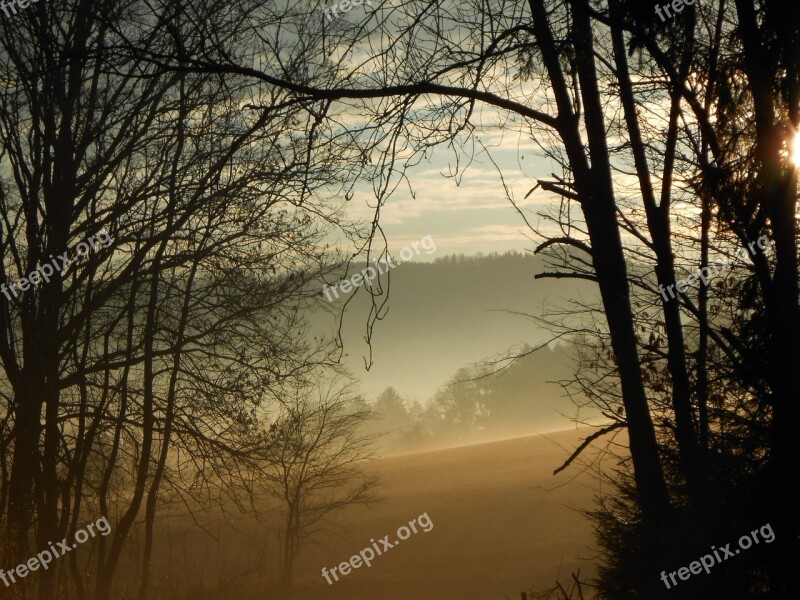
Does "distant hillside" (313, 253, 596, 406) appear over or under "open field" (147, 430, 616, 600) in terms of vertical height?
over

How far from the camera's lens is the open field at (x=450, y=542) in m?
31.5

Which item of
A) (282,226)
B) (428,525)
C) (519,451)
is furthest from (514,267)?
(282,226)

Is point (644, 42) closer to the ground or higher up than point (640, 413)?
higher up

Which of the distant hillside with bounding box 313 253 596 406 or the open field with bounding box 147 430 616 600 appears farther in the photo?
the distant hillside with bounding box 313 253 596 406

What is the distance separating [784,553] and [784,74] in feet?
9.42

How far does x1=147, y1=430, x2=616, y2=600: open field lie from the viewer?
103 ft

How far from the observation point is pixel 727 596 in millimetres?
5348

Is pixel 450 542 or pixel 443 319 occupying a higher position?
pixel 443 319

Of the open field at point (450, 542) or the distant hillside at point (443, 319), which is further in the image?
the distant hillside at point (443, 319)

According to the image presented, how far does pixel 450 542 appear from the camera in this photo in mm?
40938

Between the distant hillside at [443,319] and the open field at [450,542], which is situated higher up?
the distant hillside at [443,319]

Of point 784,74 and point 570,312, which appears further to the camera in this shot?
point 570,312

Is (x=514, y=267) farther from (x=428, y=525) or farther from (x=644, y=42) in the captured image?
(x=644, y=42)

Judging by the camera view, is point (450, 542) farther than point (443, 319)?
No
